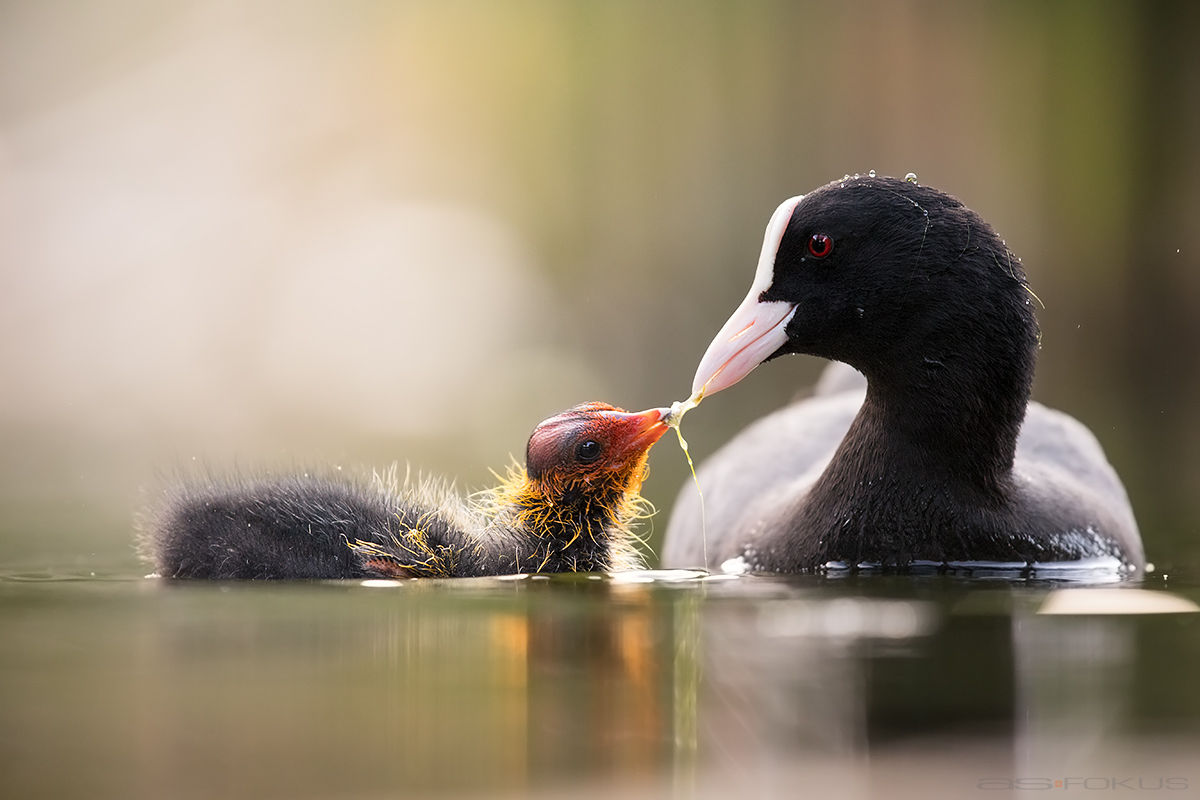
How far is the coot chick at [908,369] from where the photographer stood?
3934 mm

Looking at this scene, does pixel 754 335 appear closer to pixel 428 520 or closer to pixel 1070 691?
pixel 428 520

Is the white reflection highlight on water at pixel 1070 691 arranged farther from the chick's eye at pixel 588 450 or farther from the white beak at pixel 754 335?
the chick's eye at pixel 588 450

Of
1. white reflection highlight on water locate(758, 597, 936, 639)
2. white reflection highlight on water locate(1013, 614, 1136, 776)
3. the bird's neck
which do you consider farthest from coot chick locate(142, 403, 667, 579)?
white reflection highlight on water locate(1013, 614, 1136, 776)

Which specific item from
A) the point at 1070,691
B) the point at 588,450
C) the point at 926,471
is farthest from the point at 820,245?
the point at 1070,691

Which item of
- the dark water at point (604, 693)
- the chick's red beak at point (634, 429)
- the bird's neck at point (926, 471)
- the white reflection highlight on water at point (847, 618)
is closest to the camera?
the dark water at point (604, 693)

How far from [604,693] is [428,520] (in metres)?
1.85

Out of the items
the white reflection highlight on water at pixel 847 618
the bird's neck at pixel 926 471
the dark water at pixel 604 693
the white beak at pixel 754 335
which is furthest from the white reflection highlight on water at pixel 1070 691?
the white beak at pixel 754 335

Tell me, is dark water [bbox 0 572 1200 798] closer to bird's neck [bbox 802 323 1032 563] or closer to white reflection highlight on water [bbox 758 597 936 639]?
white reflection highlight on water [bbox 758 597 936 639]

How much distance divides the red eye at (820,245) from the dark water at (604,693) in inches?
38.5

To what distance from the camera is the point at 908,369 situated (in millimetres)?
4039

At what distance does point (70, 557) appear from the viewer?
4.71m

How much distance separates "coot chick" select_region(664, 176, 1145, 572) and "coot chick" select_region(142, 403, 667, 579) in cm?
48

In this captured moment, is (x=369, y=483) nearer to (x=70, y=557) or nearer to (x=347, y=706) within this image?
(x=70, y=557)

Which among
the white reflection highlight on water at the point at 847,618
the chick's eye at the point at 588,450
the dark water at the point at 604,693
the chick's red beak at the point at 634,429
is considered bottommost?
the dark water at the point at 604,693
